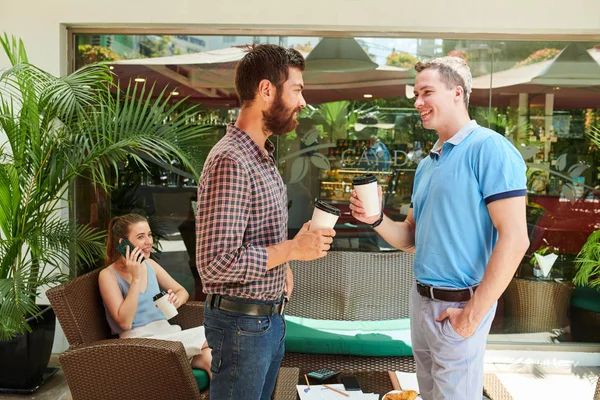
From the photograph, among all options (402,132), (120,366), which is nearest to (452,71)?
(120,366)

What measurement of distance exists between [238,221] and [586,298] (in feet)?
13.4

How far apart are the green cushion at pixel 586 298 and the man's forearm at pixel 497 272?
11.3 feet

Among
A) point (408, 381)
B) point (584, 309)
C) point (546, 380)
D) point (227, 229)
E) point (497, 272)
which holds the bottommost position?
point (546, 380)

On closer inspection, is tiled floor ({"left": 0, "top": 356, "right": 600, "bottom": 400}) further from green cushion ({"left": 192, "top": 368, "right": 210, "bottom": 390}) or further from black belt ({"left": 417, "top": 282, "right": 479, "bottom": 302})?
black belt ({"left": 417, "top": 282, "right": 479, "bottom": 302})

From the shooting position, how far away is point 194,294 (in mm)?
5156

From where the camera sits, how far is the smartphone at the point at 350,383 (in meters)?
2.96

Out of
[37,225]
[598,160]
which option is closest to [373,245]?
[598,160]

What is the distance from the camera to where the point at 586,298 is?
5.00 meters

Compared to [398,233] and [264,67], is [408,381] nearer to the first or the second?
[398,233]

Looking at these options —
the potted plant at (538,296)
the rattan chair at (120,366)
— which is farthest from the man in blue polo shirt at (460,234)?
the potted plant at (538,296)

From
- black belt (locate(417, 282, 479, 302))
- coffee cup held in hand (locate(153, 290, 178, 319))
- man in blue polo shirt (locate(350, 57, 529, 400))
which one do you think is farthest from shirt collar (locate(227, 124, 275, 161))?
coffee cup held in hand (locate(153, 290, 178, 319))

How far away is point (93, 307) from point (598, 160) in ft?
12.7

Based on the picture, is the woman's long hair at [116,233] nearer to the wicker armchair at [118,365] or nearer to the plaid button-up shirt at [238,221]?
the wicker armchair at [118,365]

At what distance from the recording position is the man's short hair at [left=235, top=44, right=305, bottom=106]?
75.5 inches
